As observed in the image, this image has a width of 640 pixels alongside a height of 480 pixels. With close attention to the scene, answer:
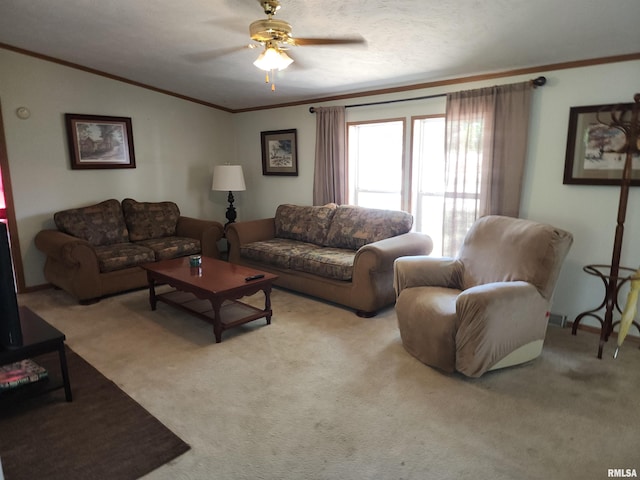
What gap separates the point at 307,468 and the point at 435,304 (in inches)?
54.5

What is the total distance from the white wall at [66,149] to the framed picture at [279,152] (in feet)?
2.77

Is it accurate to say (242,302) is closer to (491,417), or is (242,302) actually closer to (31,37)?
(491,417)

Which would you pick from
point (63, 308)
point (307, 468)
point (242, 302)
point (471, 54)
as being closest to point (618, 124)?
point (471, 54)

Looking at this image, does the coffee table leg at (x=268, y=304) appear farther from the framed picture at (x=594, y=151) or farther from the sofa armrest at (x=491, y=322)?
the framed picture at (x=594, y=151)

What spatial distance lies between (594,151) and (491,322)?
5.77 feet

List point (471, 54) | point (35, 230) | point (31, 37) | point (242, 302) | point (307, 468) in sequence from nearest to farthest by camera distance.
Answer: point (307, 468) < point (471, 54) < point (31, 37) < point (242, 302) < point (35, 230)

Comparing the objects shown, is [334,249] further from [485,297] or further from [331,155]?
[485,297]

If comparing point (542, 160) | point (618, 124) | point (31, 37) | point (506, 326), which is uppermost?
point (31, 37)

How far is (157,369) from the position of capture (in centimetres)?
274

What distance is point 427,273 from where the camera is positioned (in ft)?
10.3

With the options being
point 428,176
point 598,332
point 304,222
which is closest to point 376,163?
point 428,176

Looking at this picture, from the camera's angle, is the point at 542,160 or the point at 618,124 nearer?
the point at 618,124

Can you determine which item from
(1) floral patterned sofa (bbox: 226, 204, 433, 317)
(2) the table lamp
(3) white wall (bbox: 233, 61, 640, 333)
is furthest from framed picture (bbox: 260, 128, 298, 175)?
(3) white wall (bbox: 233, 61, 640, 333)

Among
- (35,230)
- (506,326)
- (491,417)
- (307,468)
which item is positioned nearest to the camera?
(307,468)
